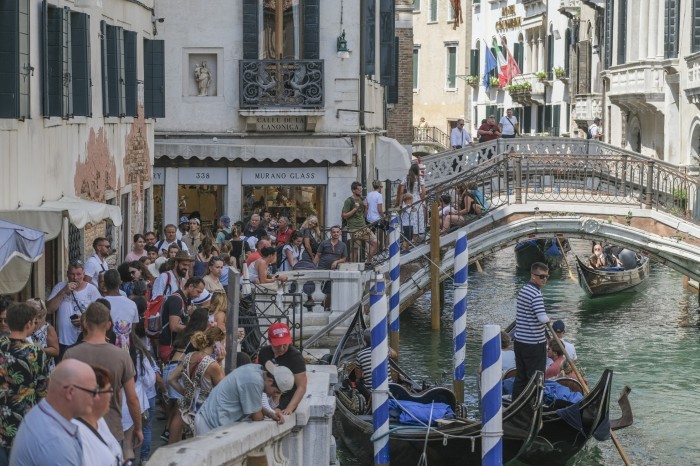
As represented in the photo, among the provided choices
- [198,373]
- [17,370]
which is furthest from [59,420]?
[198,373]

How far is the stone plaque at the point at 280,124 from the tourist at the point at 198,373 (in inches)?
422

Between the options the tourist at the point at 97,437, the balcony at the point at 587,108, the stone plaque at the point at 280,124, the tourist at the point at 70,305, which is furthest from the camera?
the balcony at the point at 587,108

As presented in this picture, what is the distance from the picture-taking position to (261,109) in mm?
18328

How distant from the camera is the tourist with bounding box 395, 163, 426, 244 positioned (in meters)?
18.6

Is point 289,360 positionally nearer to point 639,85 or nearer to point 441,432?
point 441,432

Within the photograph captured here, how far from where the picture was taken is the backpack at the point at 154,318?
9.52m

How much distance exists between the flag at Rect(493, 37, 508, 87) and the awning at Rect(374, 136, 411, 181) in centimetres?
2342

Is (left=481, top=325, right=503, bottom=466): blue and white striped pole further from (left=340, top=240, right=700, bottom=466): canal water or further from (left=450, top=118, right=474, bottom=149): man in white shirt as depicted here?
(left=450, top=118, right=474, bottom=149): man in white shirt

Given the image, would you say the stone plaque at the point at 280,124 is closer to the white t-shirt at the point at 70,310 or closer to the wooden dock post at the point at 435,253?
the wooden dock post at the point at 435,253

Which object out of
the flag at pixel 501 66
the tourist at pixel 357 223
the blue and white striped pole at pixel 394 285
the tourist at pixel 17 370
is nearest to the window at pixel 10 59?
Result: the tourist at pixel 17 370

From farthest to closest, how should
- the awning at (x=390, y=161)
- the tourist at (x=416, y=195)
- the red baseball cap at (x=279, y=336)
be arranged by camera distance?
the awning at (x=390, y=161), the tourist at (x=416, y=195), the red baseball cap at (x=279, y=336)

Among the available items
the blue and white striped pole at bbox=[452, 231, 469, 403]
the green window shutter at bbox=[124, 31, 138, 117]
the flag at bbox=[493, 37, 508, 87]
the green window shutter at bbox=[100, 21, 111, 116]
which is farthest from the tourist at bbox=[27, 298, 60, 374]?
the flag at bbox=[493, 37, 508, 87]

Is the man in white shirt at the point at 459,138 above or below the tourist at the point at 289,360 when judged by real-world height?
above

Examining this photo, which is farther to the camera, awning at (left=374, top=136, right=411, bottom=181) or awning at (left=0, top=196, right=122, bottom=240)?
awning at (left=374, top=136, right=411, bottom=181)
